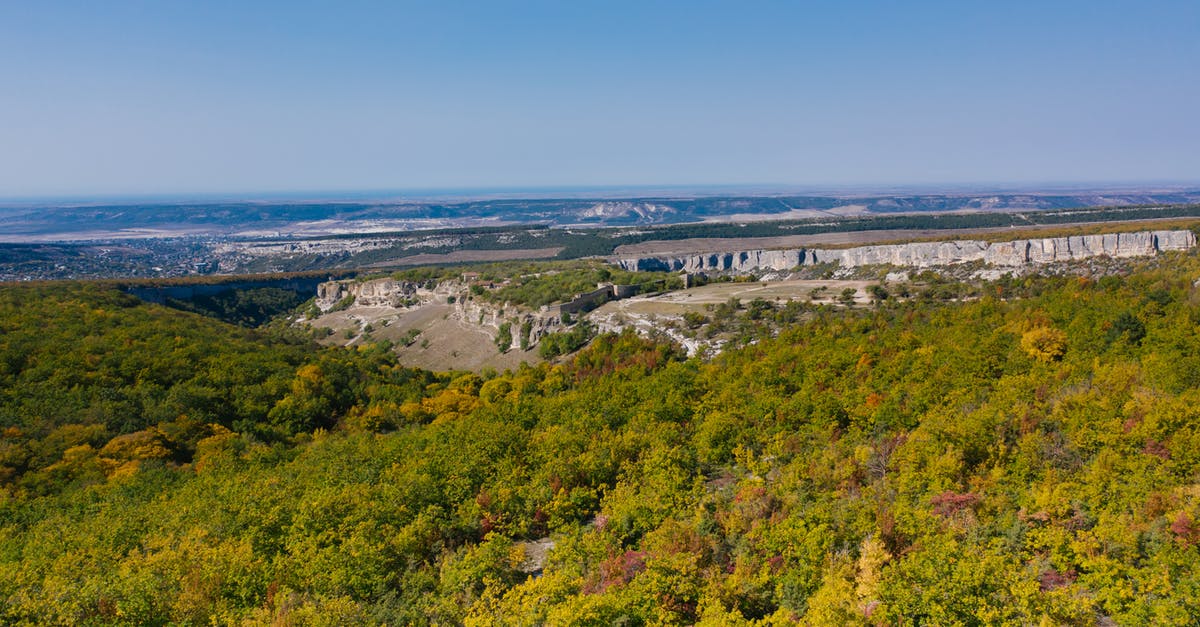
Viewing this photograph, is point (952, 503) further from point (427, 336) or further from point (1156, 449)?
point (427, 336)

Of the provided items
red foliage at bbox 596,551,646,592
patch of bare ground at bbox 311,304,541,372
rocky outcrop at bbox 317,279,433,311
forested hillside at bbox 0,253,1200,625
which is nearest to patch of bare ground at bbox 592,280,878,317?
patch of bare ground at bbox 311,304,541,372

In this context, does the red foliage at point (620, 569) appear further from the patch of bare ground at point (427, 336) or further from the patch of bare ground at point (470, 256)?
the patch of bare ground at point (470, 256)

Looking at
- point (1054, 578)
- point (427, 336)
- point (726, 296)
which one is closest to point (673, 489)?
point (1054, 578)

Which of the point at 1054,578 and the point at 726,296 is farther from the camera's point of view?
the point at 726,296

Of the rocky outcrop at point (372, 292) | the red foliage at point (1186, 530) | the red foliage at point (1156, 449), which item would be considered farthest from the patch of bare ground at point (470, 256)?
the red foliage at point (1186, 530)

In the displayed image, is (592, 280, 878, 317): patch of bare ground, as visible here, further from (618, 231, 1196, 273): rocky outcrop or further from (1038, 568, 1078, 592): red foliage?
(1038, 568, 1078, 592): red foliage

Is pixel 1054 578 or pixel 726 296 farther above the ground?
pixel 726 296
